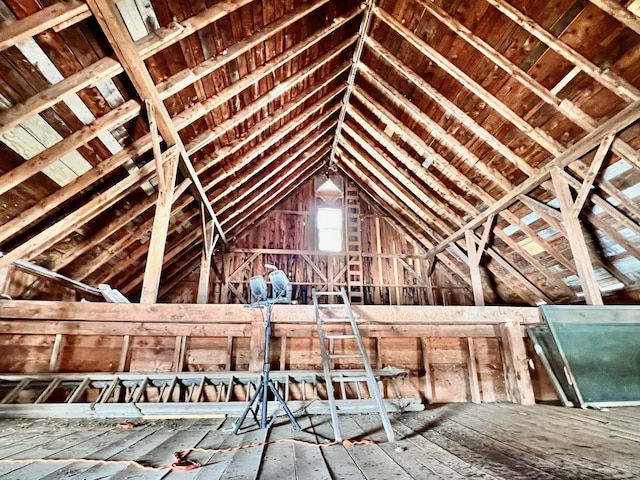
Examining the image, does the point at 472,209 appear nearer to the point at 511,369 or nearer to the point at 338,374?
the point at 511,369

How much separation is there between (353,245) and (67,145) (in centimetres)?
622

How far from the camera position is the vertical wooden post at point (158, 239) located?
10.9 feet

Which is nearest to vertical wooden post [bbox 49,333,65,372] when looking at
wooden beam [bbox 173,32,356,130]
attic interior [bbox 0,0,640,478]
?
attic interior [bbox 0,0,640,478]

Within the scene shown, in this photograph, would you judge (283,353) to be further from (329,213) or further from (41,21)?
A: (329,213)

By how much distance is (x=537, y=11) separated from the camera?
9.82 ft

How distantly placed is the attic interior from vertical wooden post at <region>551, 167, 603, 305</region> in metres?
0.02

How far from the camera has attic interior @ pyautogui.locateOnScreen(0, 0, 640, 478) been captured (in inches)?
99.3

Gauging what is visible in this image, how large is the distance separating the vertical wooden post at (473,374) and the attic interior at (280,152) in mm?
26

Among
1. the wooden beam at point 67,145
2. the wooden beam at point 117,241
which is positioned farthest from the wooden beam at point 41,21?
the wooden beam at point 117,241

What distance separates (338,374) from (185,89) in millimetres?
3461

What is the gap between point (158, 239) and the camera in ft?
11.2

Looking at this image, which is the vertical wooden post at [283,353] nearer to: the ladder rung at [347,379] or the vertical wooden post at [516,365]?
the ladder rung at [347,379]

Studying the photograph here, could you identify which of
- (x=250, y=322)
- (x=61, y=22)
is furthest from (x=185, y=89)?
(x=250, y=322)

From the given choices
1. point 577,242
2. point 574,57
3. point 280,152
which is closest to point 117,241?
point 280,152
